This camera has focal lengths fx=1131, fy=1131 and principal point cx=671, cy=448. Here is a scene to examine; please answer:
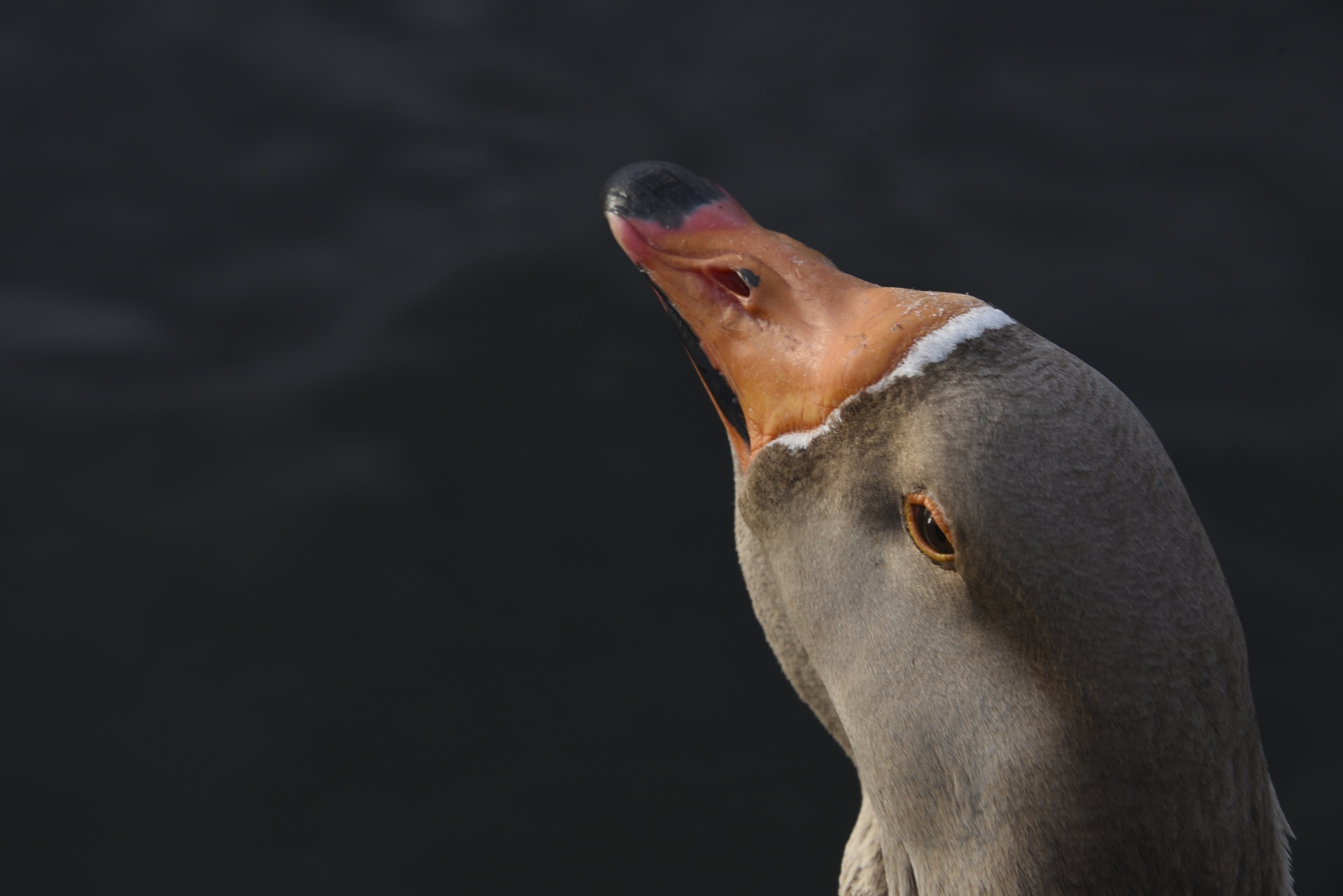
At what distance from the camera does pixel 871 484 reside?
7.38ft

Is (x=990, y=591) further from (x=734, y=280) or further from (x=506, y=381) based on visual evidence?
(x=506, y=381)

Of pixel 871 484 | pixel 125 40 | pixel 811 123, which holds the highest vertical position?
pixel 125 40

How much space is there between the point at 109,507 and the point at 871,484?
3.16 metres

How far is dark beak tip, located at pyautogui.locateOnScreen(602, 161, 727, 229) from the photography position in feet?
Result: 8.93

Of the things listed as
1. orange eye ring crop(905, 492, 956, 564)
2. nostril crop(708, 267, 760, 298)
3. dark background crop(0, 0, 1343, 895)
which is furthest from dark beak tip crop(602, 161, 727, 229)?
dark background crop(0, 0, 1343, 895)

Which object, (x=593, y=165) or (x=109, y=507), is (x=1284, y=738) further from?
(x=109, y=507)

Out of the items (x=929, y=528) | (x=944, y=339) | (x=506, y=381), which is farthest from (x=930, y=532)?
(x=506, y=381)

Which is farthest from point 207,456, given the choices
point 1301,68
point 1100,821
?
point 1301,68

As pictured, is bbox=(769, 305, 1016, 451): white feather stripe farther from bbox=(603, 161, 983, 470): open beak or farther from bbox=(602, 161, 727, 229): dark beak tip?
bbox=(602, 161, 727, 229): dark beak tip

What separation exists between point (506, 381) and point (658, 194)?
1.98 meters

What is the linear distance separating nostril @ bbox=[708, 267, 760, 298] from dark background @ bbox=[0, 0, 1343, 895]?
190 cm

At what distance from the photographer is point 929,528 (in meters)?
2.14

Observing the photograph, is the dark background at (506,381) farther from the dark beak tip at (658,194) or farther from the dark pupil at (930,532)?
the dark pupil at (930,532)

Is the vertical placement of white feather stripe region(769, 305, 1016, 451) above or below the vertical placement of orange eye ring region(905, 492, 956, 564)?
above
